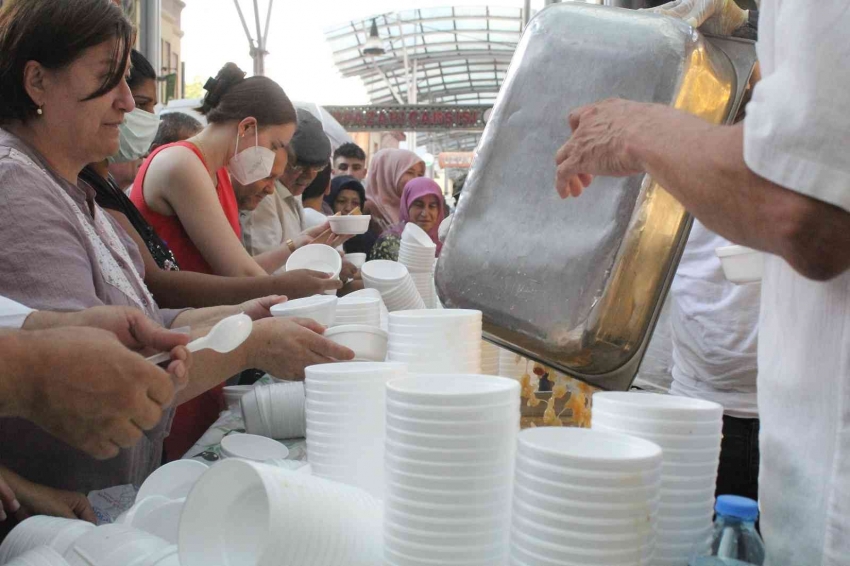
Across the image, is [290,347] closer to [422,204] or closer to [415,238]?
[415,238]

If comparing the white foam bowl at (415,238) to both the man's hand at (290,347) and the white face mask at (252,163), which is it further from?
the man's hand at (290,347)

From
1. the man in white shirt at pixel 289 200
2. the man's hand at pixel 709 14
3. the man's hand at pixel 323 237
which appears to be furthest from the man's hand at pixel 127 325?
the man in white shirt at pixel 289 200

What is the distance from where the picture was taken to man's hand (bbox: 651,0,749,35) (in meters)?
1.51

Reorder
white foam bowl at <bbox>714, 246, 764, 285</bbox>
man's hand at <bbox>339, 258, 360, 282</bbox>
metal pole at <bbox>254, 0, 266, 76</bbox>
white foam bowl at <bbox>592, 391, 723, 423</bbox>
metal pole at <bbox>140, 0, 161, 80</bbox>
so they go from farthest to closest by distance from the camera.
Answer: metal pole at <bbox>254, 0, 266, 76</bbox> < metal pole at <bbox>140, 0, 161, 80</bbox> < man's hand at <bbox>339, 258, 360, 282</bbox> < white foam bowl at <bbox>714, 246, 764, 285</bbox> < white foam bowl at <bbox>592, 391, 723, 423</bbox>

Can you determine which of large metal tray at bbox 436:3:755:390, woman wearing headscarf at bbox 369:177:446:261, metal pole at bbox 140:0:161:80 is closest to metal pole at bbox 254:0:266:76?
metal pole at bbox 140:0:161:80

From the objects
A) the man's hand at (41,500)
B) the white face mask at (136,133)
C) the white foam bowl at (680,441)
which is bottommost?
the man's hand at (41,500)

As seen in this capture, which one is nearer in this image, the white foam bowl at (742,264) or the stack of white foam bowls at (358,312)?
the white foam bowl at (742,264)

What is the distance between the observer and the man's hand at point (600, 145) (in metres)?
1.03

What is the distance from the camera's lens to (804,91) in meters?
0.76

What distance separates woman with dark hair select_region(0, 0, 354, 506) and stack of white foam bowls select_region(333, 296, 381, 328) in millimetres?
269

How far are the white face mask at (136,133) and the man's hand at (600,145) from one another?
2.33m

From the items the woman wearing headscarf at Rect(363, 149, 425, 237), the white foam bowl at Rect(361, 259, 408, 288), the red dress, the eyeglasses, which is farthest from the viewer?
the woman wearing headscarf at Rect(363, 149, 425, 237)

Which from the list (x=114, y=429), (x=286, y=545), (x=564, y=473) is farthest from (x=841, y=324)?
(x=114, y=429)

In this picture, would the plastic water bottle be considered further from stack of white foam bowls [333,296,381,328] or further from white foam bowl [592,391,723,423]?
stack of white foam bowls [333,296,381,328]
